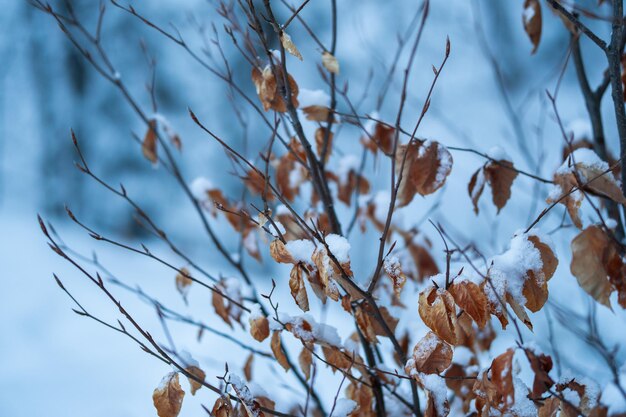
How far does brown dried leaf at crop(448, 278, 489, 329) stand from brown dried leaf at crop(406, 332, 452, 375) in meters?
0.08

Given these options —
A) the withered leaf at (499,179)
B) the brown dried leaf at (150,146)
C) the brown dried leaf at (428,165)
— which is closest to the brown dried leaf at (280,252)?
the brown dried leaf at (428,165)

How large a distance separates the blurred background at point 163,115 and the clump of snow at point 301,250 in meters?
2.52

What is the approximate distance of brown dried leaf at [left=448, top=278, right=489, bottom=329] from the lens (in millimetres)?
801

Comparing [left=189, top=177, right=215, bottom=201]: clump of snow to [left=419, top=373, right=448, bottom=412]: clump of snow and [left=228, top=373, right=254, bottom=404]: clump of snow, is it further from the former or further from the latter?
[left=419, top=373, right=448, bottom=412]: clump of snow

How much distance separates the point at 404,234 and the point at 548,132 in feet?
7.75

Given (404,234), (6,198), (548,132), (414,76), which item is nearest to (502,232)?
(548,132)

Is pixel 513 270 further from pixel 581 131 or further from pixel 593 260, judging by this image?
pixel 581 131

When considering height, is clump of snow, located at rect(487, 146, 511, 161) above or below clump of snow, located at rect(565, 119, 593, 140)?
below

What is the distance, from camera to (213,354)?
3.31 m

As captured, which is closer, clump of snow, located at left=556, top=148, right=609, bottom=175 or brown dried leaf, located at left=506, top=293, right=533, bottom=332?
brown dried leaf, located at left=506, top=293, right=533, bottom=332

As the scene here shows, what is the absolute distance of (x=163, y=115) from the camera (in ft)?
12.0

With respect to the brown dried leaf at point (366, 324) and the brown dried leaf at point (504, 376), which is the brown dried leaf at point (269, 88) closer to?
the brown dried leaf at point (366, 324)

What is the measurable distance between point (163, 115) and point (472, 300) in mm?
3150

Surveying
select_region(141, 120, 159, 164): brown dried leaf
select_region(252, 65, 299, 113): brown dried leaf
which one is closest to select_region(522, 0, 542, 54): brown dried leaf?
select_region(252, 65, 299, 113): brown dried leaf
